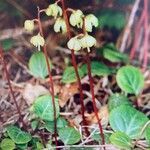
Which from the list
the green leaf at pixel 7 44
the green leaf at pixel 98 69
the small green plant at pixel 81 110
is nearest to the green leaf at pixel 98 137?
the small green plant at pixel 81 110

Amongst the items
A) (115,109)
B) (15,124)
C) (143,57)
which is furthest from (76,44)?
(143,57)

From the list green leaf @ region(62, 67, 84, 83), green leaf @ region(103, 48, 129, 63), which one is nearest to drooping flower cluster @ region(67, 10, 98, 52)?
green leaf @ region(62, 67, 84, 83)

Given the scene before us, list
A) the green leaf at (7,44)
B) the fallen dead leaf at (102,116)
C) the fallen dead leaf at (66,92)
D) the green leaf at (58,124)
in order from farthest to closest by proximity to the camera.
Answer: the green leaf at (7,44)
the fallen dead leaf at (66,92)
the fallen dead leaf at (102,116)
the green leaf at (58,124)

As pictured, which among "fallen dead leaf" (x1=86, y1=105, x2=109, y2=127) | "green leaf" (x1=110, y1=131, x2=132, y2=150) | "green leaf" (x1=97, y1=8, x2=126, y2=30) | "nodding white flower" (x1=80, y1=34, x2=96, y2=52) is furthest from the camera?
"green leaf" (x1=97, y1=8, x2=126, y2=30)

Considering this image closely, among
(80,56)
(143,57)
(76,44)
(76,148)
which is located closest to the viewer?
(76,44)

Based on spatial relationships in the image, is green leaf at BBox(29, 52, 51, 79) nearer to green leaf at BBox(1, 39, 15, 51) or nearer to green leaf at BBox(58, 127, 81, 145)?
green leaf at BBox(1, 39, 15, 51)

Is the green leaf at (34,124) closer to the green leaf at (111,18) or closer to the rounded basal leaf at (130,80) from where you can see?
the rounded basal leaf at (130,80)

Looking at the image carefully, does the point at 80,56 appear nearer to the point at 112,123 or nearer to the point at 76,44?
the point at 112,123
